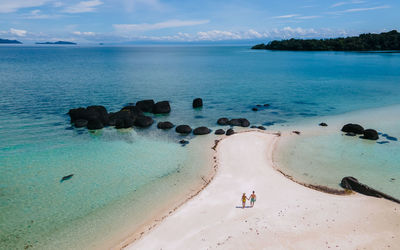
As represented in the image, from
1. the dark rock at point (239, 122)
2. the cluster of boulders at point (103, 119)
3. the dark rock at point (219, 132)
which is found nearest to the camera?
the dark rock at point (219, 132)

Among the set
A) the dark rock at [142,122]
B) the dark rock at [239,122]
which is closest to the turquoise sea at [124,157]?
the dark rock at [142,122]

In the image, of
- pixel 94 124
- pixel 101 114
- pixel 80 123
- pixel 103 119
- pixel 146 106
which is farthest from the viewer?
pixel 146 106

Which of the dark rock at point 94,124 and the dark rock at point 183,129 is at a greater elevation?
the dark rock at point 94,124

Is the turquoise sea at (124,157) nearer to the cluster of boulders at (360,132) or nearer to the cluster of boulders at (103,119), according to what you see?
the cluster of boulders at (103,119)

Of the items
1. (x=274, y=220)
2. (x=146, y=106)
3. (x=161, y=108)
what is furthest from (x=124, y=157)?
(x=146, y=106)

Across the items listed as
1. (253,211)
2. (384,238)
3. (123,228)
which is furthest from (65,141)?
(384,238)

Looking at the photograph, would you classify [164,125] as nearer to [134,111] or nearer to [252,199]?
[134,111]

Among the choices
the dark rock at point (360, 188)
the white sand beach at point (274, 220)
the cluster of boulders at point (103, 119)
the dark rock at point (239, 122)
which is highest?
the cluster of boulders at point (103, 119)
